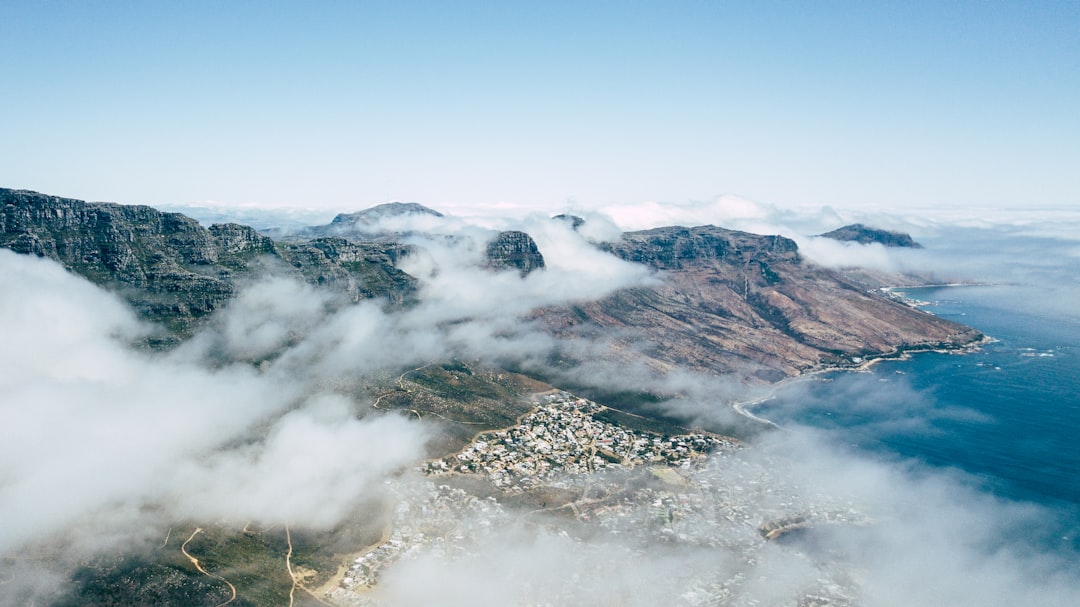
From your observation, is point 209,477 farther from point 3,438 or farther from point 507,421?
point 507,421

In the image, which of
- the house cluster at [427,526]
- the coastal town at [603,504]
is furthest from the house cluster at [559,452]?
the house cluster at [427,526]

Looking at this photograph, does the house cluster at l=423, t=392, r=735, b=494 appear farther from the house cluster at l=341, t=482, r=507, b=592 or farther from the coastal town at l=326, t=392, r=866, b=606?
the house cluster at l=341, t=482, r=507, b=592

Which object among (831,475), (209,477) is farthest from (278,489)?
(831,475)

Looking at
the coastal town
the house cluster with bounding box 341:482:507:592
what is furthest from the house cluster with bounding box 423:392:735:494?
the house cluster with bounding box 341:482:507:592

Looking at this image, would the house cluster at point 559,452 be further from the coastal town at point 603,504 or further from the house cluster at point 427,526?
the house cluster at point 427,526

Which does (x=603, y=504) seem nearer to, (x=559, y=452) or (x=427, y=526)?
(x=559, y=452)

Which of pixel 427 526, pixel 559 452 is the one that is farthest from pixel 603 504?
pixel 427 526

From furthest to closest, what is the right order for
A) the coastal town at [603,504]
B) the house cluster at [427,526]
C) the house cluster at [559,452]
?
the house cluster at [559,452]
the coastal town at [603,504]
the house cluster at [427,526]
